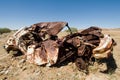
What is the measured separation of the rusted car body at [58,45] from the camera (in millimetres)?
6910

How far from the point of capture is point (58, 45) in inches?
278

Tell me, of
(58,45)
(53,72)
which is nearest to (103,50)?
(58,45)

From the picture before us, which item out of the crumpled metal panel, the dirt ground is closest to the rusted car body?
the crumpled metal panel

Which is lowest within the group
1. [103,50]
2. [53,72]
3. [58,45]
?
[53,72]

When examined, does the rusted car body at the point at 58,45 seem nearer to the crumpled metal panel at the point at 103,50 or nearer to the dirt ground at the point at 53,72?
the crumpled metal panel at the point at 103,50

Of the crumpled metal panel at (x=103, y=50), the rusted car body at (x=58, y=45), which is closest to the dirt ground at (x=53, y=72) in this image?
the rusted car body at (x=58, y=45)

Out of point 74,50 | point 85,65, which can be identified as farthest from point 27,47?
point 85,65

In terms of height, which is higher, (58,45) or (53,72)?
(58,45)

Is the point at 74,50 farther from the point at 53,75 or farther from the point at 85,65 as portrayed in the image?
the point at 53,75

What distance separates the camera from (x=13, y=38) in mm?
8539

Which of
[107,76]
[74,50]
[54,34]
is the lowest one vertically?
[107,76]

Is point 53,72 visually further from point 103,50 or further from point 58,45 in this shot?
point 103,50

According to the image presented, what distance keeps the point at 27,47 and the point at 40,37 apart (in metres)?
0.75

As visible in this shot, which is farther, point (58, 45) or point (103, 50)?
point (58, 45)
